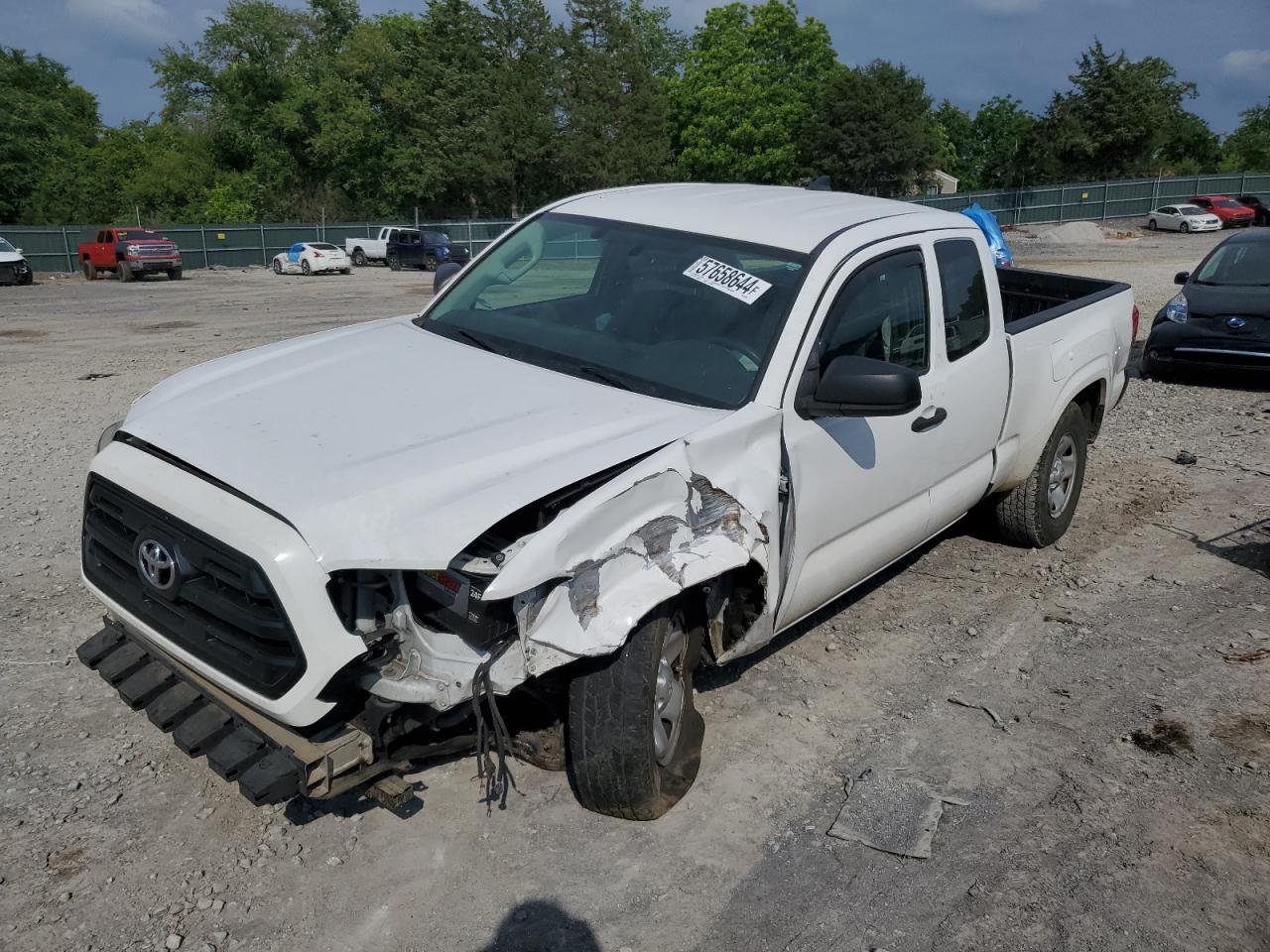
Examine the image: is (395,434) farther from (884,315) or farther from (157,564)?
(884,315)

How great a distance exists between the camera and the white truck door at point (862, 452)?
3781mm

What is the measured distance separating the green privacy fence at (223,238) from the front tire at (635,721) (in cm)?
3407

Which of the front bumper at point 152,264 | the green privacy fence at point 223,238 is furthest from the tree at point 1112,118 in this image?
the front bumper at point 152,264

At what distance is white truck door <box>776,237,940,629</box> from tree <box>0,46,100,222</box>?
57.0 m

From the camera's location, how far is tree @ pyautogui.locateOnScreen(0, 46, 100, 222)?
50531 millimetres

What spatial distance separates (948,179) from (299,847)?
86.9 metres

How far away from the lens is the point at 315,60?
66812 millimetres

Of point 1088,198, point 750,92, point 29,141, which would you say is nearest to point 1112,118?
point 1088,198

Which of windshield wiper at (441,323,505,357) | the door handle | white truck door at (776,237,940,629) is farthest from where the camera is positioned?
the door handle

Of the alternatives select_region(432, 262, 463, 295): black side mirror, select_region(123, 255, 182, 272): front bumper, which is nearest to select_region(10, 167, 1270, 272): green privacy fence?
select_region(123, 255, 182, 272): front bumper

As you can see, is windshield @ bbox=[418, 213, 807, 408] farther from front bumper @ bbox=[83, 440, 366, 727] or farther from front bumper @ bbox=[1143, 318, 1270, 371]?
front bumper @ bbox=[1143, 318, 1270, 371]

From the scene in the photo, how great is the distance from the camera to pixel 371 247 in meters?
42.0

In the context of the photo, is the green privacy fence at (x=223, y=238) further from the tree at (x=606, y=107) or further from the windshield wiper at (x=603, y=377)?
the windshield wiper at (x=603, y=377)

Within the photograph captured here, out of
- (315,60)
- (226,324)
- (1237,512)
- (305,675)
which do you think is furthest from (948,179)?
(305,675)
